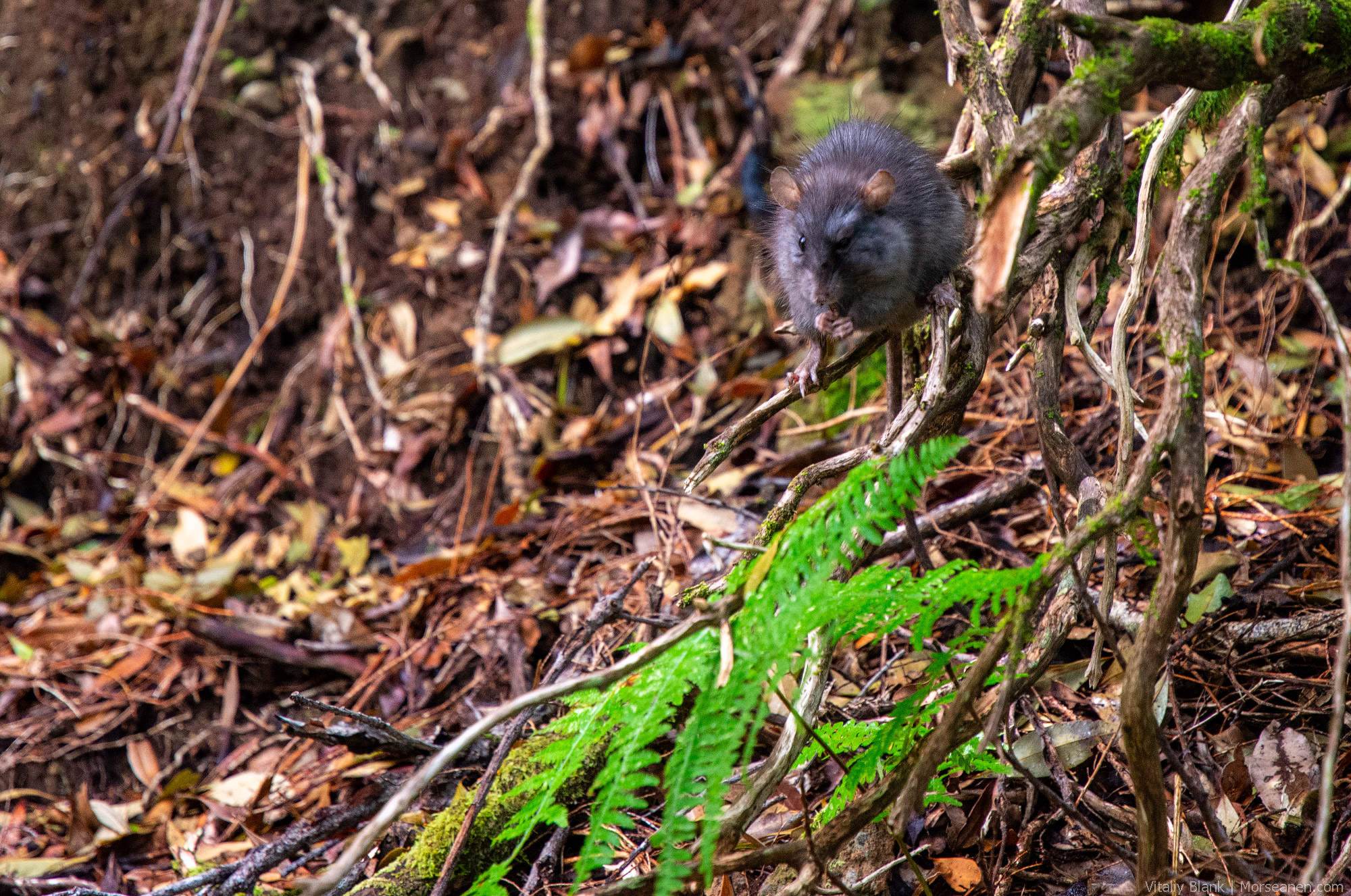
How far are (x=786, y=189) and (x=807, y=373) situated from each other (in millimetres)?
795

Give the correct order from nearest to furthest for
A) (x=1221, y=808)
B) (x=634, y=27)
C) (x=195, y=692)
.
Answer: (x=1221, y=808), (x=195, y=692), (x=634, y=27)

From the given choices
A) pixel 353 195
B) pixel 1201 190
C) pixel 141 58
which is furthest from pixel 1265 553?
pixel 141 58

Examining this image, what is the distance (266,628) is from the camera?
4.46 meters

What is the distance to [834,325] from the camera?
302cm

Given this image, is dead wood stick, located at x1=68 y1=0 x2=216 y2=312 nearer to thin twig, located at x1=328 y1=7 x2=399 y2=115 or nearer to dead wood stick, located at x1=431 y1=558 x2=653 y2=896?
thin twig, located at x1=328 y1=7 x2=399 y2=115

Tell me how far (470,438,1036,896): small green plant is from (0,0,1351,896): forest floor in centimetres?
62

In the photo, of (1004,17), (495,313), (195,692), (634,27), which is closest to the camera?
(1004,17)

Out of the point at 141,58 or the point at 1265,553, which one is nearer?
the point at 1265,553

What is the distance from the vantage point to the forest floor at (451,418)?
117 inches

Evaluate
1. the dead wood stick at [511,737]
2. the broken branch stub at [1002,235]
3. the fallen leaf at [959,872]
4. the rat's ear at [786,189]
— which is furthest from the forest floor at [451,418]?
the broken branch stub at [1002,235]

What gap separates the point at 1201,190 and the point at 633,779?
1736mm

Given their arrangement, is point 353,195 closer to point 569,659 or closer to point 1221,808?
point 569,659

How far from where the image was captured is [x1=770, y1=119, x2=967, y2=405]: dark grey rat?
2926 millimetres

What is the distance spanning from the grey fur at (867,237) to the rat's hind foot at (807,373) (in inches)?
2.3
